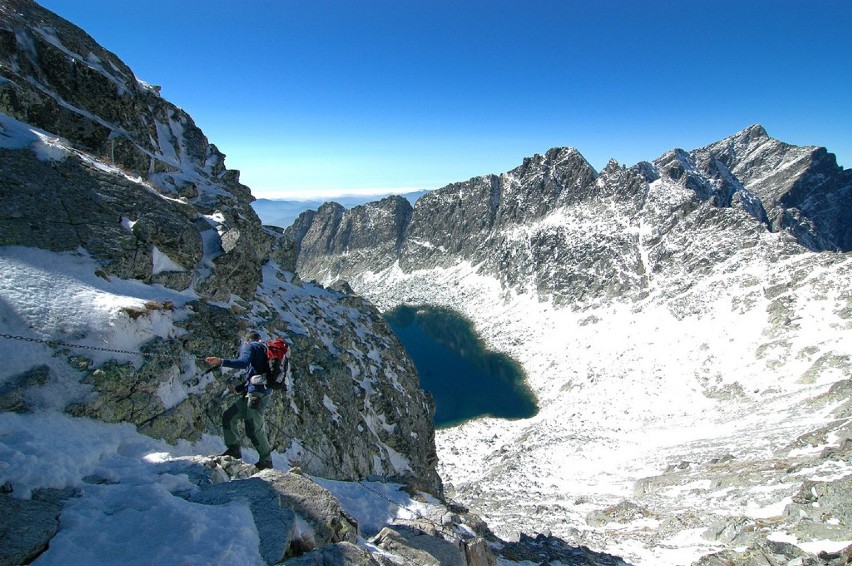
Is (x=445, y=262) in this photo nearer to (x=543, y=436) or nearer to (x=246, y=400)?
(x=543, y=436)

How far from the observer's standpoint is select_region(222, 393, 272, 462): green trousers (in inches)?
494

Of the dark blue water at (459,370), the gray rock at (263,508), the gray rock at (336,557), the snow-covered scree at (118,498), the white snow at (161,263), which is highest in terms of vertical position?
the white snow at (161,263)

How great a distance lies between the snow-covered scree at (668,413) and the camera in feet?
117

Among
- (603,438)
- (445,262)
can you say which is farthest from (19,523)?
(445,262)

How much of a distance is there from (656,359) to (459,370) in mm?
43805

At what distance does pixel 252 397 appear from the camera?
12391 millimetres

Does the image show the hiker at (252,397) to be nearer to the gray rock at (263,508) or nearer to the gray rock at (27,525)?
the gray rock at (263,508)

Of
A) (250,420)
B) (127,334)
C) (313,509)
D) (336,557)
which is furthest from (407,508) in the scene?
(127,334)

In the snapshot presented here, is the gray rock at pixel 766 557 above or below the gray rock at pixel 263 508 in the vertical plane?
below

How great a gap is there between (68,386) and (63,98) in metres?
21.9

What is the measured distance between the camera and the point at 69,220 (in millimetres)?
16734

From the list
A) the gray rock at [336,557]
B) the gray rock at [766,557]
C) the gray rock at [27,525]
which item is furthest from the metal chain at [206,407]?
the gray rock at [766,557]

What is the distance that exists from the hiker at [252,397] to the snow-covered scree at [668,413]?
79.4 feet

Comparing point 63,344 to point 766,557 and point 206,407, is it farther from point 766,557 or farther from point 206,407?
point 766,557
